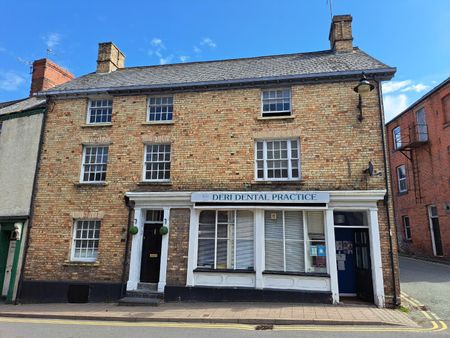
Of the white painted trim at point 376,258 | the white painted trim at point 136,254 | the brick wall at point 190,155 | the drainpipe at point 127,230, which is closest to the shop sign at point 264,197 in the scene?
the brick wall at point 190,155

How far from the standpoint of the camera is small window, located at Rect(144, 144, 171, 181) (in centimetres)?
1302

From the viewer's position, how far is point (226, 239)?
1197 centimetres

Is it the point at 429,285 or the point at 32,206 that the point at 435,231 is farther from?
the point at 32,206

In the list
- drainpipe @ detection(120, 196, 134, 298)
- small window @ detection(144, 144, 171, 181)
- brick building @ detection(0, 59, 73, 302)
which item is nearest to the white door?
brick building @ detection(0, 59, 73, 302)

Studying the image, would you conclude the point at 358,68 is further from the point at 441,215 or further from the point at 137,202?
the point at 441,215

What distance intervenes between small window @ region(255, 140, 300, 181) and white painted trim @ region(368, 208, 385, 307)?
9.33 feet

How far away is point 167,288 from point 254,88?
810 centimetres

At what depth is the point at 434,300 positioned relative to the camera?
10914mm

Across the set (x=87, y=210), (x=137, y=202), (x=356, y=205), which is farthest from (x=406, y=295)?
(x=87, y=210)

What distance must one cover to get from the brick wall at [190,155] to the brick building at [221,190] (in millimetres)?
44

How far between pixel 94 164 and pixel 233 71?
6.97 meters

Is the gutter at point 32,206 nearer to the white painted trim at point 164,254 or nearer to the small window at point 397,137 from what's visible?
the white painted trim at point 164,254

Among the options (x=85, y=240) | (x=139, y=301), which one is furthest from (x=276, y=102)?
(x=85, y=240)

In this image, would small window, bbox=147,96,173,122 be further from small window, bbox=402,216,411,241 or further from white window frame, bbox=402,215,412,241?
small window, bbox=402,216,411,241
